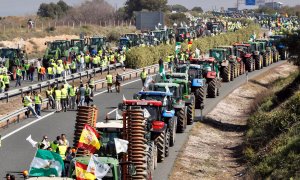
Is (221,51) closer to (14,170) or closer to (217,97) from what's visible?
(217,97)

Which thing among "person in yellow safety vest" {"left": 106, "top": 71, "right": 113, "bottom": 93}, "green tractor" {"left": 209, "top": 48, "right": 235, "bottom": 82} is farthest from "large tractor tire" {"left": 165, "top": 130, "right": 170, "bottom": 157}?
"green tractor" {"left": 209, "top": 48, "right": 235, "bottom": 82}

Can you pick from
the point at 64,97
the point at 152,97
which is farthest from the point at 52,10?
the point at 152,97

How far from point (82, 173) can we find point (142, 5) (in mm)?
129909

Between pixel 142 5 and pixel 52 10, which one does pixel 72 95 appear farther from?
pixel 52 10

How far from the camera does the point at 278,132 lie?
31188 mm

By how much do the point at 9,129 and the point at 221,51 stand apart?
22.5m

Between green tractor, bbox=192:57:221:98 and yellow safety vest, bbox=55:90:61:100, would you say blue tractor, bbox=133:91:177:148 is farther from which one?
green tractor, bbox=192:57:221:98

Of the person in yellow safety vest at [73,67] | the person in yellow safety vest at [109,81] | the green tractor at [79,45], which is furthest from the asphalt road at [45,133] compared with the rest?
the green tractor at [79,45]

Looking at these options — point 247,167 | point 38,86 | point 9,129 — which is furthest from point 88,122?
point 38,86

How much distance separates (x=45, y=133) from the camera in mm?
31375

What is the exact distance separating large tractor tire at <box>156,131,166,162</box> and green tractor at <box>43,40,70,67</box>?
3072 centimetres

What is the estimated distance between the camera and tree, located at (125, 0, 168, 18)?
5744 inches

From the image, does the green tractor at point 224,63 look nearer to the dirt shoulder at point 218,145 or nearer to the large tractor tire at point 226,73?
the large tractor tire at point 226,73

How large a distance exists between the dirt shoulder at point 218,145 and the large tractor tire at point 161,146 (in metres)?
0.62
